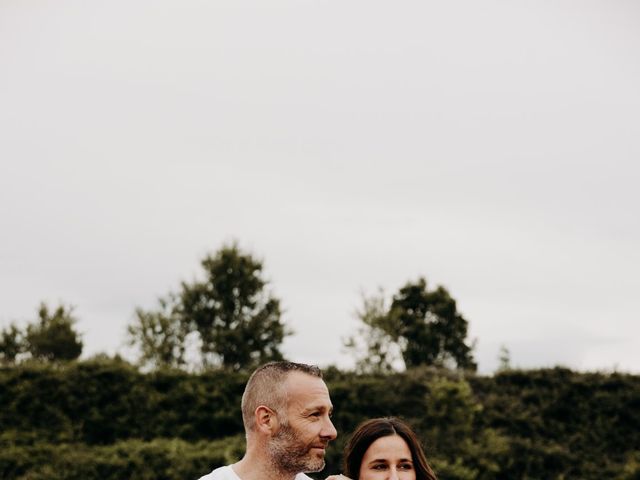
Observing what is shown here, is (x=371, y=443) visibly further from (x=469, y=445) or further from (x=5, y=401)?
(x=5, y=401)

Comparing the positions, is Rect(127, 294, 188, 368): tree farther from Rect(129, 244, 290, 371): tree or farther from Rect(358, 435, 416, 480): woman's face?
Rect(358, 435, 416, 480): woman's face

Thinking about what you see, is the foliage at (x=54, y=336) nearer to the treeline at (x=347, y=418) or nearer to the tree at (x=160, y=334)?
the tree at (x=160, y=334)

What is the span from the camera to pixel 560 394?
54.4ft

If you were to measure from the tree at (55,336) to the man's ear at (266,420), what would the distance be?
26.0m

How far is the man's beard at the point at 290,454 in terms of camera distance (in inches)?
159

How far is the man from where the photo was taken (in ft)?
13.3

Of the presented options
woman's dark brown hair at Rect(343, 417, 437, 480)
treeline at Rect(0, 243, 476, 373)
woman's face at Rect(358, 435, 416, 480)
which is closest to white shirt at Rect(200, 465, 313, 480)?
woman's face at Rect(358, 435, 416, 480)

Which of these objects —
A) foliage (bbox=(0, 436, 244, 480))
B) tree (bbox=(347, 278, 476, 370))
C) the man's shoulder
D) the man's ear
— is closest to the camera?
the man's shoulder

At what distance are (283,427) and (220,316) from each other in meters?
26.6

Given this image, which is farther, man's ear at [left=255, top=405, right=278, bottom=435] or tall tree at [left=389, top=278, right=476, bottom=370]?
tall tree at [left=389, top=278, right=476, bottom=370]

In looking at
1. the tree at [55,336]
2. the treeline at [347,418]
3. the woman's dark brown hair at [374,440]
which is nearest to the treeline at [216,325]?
the tree at [55,336]

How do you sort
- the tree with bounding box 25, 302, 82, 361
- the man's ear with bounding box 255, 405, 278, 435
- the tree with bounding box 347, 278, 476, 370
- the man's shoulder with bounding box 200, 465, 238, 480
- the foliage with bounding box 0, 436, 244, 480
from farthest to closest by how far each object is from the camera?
the tree with bounding box 347, 278, 476, 370 → the tree with bounding box 25, 302, 82, 361 → the foliage with bounding box 0, 436, 244, 480 → the man's ear with bounding box 255, 405, 278, 435 → the man's shoulder with bounding box 200, 465, 238, 480

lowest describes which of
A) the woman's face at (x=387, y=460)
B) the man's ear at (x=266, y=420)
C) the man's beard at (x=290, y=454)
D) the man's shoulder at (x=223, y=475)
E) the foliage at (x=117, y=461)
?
the foliage at (x=117, y=461)

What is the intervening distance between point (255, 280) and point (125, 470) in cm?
1674
